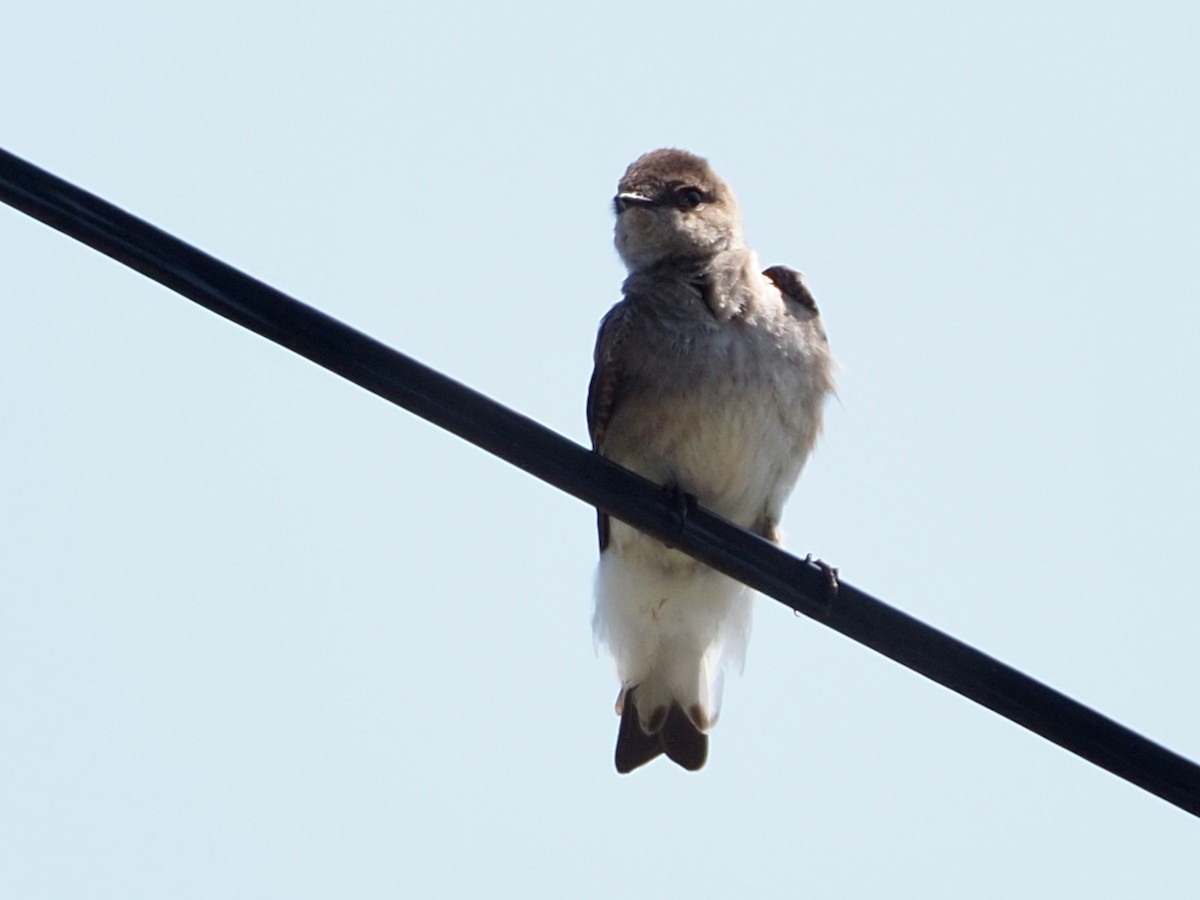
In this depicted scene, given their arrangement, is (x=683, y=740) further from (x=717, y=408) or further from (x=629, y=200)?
(x=629, y=200)

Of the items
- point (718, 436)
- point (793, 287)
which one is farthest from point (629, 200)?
point (718, 436)

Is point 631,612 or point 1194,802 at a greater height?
point 631,612

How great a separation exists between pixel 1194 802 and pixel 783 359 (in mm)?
3119

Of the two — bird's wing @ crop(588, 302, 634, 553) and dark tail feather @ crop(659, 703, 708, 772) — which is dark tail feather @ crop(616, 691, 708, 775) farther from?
bird's wing @ crop(588, 302, 634, 553)

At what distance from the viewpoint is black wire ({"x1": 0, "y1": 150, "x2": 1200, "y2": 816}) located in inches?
140

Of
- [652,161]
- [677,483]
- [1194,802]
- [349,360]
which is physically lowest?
[1194,802]

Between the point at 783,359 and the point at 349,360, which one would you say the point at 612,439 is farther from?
the point at 349,360

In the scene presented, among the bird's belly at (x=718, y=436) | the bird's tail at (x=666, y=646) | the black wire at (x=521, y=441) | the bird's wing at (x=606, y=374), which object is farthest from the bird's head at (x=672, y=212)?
the black wire at (x=521, y=441)

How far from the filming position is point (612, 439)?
660cm

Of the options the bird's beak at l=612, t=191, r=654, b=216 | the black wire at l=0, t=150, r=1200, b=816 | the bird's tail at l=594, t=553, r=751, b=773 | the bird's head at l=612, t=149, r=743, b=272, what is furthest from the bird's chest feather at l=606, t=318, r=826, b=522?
the black wire at l=0, t=150, r=1200, b=816

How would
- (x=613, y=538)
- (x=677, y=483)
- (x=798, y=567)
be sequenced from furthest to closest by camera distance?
1. (x=613, y=538)
2. (x=677, y=483)
3. (x=798, y=567)

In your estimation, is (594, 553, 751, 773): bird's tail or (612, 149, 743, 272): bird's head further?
(612, 149, 743, 272): bird's head

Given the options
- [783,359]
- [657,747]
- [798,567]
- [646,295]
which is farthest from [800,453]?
[798,567]

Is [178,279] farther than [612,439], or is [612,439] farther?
[612,439]
